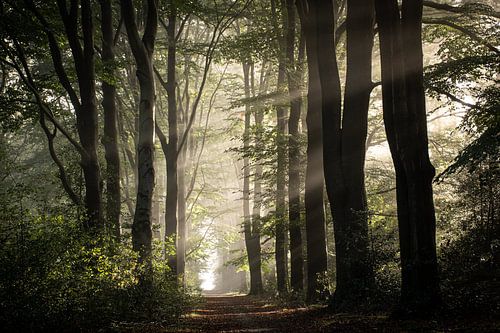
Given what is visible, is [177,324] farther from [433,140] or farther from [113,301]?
[433,140]

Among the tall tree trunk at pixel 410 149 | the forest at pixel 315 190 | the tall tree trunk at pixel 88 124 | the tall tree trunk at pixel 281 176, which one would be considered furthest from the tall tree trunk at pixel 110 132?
the tall tree trunk at pixel 410 149

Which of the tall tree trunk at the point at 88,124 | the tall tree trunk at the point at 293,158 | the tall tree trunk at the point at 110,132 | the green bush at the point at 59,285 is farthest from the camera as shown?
the tall tree trunk at the point at 293,158

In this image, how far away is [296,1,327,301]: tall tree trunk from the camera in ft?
45.3

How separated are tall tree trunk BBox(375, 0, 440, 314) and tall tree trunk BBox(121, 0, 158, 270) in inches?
233

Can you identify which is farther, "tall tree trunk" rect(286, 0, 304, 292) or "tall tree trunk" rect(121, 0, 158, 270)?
"tall tree trunk" rect(286, 0, 304, 292)

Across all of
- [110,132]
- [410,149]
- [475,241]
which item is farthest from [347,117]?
[110,132]

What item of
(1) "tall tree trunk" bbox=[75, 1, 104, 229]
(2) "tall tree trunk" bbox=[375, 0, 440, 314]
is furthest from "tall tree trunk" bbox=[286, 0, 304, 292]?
(2) "tall tree trunk" bbox=[375, 0, 440, 314]

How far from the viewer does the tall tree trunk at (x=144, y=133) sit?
11.6 m

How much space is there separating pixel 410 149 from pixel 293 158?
9293mm

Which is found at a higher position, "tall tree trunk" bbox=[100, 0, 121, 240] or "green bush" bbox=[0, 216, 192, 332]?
"tall tree trunk" bbox=[100, 0, 121, 240]

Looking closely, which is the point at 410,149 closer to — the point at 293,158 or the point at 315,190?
the point at 315,190

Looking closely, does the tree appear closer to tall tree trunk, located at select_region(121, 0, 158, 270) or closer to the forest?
the forest

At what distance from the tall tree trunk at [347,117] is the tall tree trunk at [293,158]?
4757 mm

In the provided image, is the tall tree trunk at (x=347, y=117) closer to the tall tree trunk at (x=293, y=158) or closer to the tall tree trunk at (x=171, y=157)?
the tall tree trunk at (x=293, y=158)
